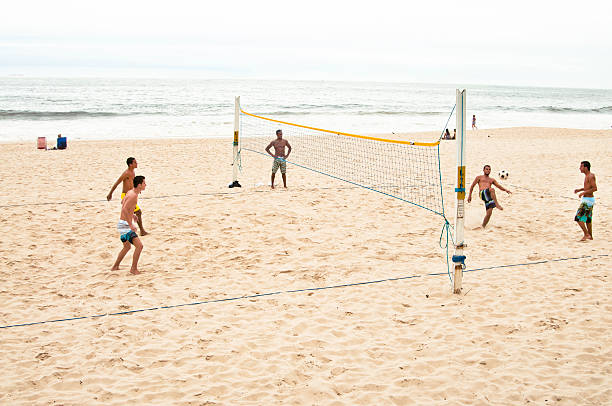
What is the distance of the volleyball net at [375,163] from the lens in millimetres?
10766

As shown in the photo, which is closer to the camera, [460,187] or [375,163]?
[460,187]

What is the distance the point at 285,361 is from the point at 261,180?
815 centimetres

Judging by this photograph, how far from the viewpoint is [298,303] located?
551 cm

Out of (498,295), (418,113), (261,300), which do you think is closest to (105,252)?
(261,300)

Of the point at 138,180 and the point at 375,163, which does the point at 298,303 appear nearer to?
the point at 138,180

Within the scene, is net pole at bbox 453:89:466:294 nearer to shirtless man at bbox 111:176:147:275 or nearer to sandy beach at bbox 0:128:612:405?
sandy beach at bbox 0:128:612:405

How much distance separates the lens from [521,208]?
9.73 metres

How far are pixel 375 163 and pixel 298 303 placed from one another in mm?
10072

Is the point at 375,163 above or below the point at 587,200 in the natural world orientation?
above

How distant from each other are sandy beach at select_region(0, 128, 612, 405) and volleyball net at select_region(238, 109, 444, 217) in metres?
0.81

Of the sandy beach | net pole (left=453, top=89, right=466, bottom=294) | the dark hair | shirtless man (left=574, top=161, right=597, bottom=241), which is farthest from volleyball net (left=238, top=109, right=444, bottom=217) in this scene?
the dark hair

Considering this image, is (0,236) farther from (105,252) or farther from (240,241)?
(240,241)

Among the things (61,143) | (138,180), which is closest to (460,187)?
(138,180)

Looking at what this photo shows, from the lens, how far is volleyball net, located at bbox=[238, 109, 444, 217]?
10766 millimetres
